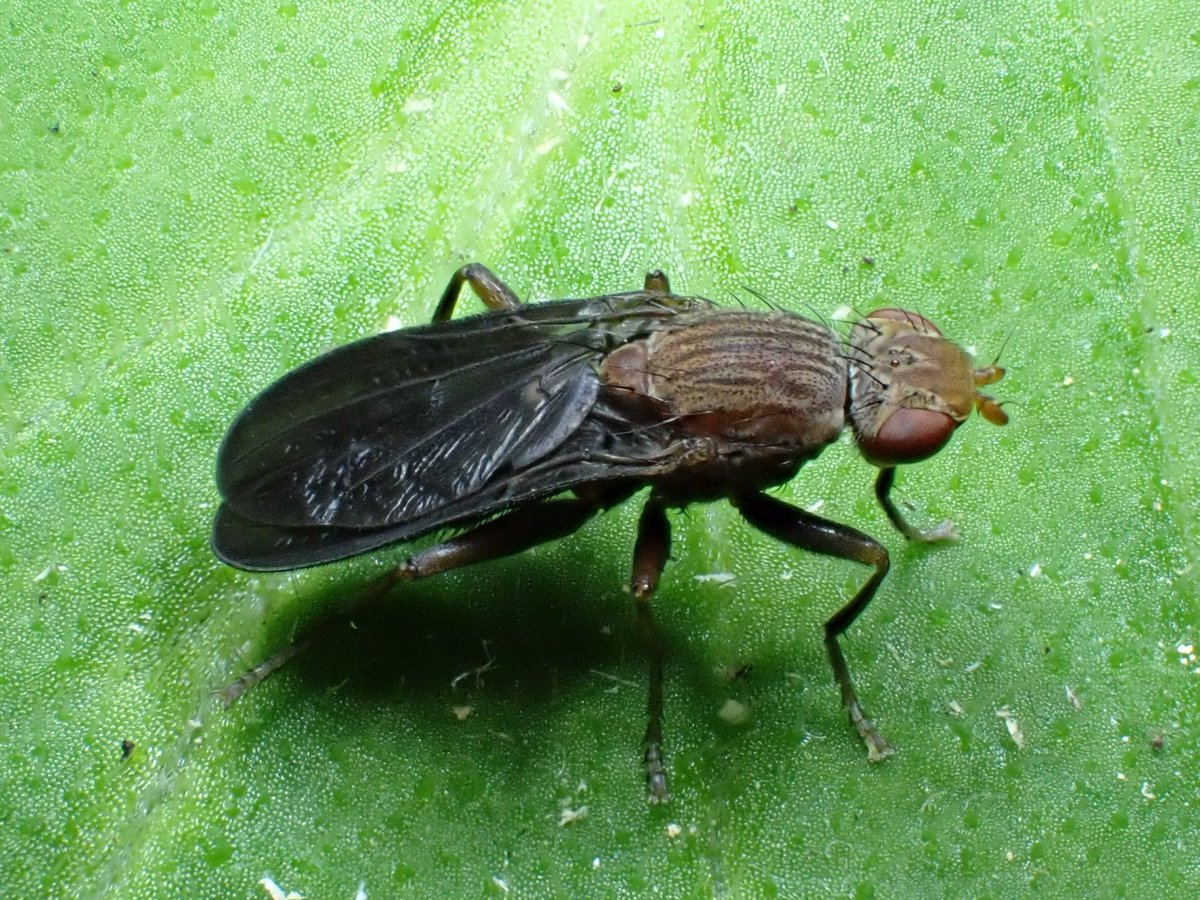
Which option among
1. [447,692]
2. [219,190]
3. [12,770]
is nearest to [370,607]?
[447,692]

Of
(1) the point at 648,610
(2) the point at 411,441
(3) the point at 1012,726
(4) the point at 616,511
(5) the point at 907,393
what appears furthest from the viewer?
(4) the point at 616,511

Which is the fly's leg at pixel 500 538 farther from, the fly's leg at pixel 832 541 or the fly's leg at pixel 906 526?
the fly's leg at pixel 906 526

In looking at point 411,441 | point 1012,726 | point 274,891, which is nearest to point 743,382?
point 411,441

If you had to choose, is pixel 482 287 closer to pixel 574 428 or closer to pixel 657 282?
pixel 657 282

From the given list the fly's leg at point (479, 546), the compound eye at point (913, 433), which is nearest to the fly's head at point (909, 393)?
the compound eye at point (913, 433)

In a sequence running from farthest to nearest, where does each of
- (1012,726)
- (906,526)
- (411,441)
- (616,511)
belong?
1. (616,511)
2. (906,526)
3. (1012,726)
4. (411,441)

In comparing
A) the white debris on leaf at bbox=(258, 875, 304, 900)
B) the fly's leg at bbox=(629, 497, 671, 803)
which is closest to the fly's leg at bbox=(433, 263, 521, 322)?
the fly's leg at bbox=(629, 497, 671, 803)

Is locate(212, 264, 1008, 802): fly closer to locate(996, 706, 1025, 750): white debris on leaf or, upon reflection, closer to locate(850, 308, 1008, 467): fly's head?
locate(850, 308, 1008, 467): fly's head
